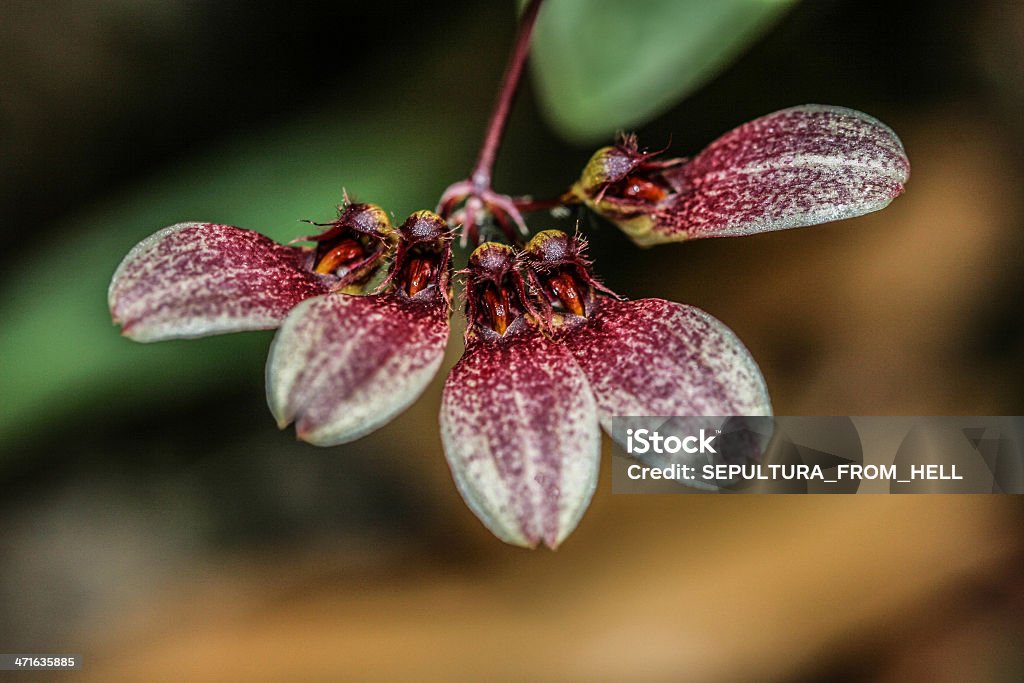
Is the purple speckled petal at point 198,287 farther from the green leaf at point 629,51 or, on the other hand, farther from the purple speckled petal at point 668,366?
the green leaf at point 629,51

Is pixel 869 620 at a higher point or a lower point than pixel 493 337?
lower

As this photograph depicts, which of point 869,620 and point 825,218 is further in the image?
point 869,620

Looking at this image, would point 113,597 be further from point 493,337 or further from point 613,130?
point 613,130

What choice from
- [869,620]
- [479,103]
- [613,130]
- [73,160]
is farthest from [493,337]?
[73,160]

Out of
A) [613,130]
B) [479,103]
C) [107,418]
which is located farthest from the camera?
[479,103]

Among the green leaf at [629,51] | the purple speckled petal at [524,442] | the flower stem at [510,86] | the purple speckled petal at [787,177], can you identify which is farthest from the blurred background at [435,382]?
the purple speckled petal at [524,442]

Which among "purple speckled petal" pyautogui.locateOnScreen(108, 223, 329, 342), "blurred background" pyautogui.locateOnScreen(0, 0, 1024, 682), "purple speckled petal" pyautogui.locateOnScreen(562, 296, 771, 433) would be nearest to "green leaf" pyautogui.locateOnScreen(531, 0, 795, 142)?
"blurred background" pyautogui.locateOnScreen(0, 0, 1024, 682)

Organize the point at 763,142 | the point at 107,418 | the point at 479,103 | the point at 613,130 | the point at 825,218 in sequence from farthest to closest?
the point at 479,103
the point at 107,418
the point at 613,130
the point at 763,142
the point at 825,218
